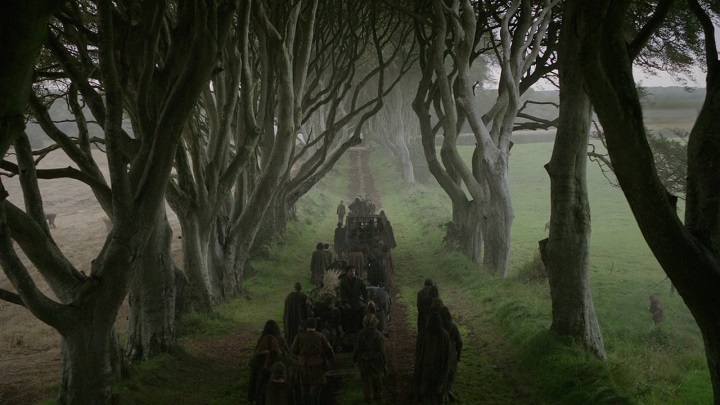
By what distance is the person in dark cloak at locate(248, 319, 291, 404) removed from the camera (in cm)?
734

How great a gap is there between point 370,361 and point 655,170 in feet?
14.6

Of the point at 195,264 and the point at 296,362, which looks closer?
the point at 296,362

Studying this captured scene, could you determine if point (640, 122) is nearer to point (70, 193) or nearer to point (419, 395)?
point (419, 395)

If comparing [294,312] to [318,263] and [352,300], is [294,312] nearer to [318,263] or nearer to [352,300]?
[352,300]

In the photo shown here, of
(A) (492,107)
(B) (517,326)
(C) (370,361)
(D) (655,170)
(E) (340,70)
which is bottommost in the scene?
(B) (517,326)

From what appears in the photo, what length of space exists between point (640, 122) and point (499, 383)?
16.6ft

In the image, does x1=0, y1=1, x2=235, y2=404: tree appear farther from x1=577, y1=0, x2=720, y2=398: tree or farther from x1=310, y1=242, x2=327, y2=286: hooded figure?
x1=310, y1=242, x2=327, y2=286: hooded figure

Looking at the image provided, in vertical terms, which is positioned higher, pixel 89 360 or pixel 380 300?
pixel 89 360

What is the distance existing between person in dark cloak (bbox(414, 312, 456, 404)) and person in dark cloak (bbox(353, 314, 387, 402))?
1.94 feet

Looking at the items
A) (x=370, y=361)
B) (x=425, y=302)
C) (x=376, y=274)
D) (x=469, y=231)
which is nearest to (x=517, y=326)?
(x=425, y=302)

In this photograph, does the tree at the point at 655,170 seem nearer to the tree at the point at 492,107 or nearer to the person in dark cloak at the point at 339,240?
the tree at the point at 492,107

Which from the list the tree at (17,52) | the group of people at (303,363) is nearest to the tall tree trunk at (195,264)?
the group of people at (303,363)

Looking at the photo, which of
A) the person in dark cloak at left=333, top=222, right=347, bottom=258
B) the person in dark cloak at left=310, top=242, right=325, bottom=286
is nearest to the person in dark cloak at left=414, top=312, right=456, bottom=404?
the person in dark cloak at left=310, top=242, right=325, bottom=286

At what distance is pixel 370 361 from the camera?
7887 mm
